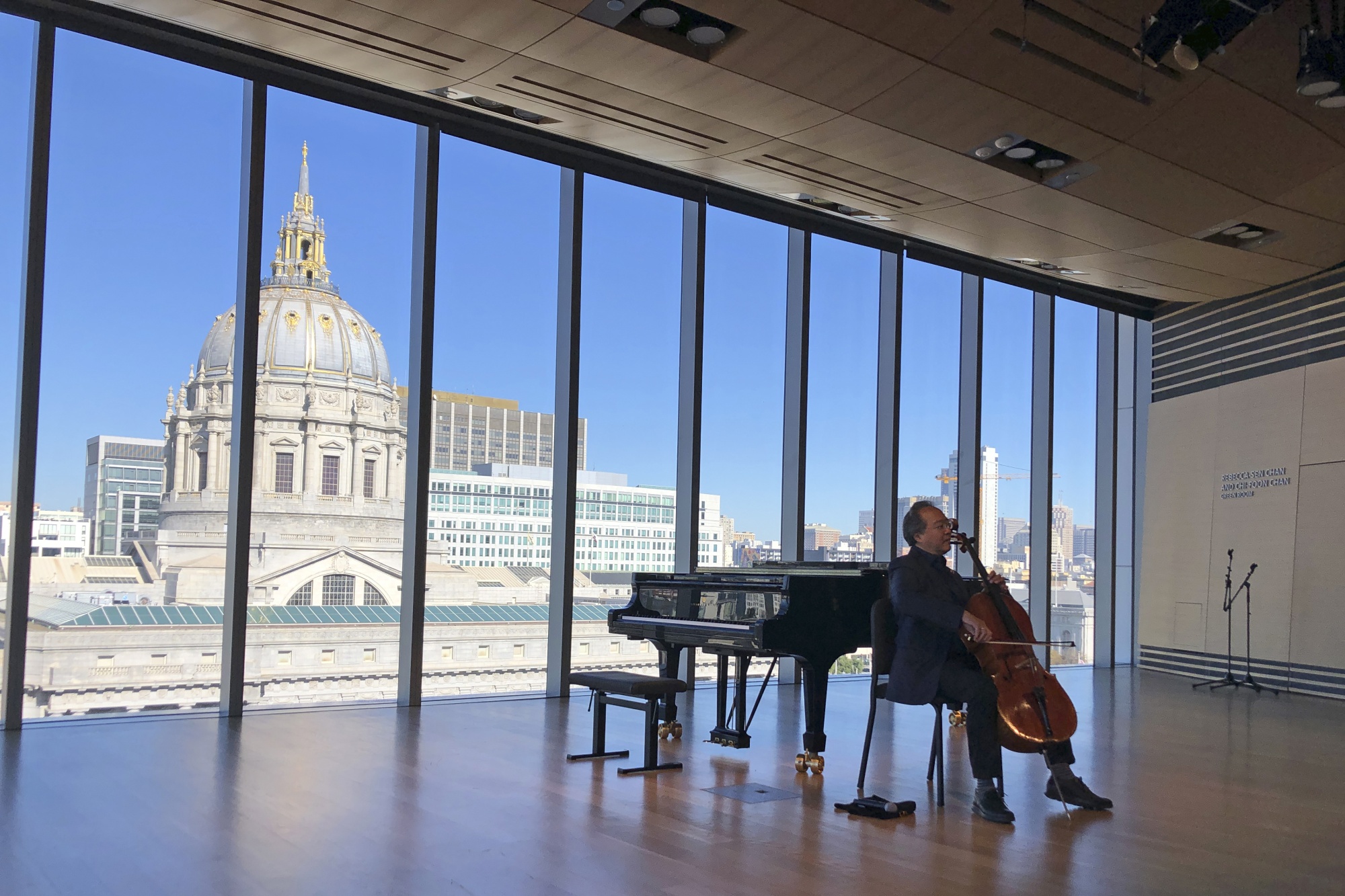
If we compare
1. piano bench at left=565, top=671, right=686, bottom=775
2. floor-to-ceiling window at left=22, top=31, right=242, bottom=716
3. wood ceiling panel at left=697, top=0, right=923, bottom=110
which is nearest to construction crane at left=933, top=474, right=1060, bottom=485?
wood ceiling panel at left=697, top=0, right=923, bottom=110

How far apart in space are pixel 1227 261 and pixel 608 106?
5.64 m

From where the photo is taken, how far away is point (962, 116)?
6.02m

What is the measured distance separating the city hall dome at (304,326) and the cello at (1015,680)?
14.2 feet

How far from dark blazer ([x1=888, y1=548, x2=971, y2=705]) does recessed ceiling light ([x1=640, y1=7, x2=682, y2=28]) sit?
111 inches

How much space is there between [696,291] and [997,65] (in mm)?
3061

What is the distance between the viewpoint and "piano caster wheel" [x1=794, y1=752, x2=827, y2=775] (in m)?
4.85

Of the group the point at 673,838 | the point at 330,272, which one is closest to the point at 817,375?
the point at 330,272

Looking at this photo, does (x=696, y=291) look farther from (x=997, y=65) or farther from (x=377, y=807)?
(x=377, y=807)

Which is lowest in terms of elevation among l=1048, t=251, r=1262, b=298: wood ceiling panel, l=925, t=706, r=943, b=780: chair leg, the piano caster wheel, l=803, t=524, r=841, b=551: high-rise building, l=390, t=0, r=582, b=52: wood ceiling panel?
the piano caster wheel

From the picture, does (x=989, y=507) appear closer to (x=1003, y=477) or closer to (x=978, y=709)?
(x=1003, y=477)

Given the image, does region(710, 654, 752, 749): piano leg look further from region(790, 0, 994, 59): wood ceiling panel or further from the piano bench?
region(790, 0, 994, 59): wood ceiling panel

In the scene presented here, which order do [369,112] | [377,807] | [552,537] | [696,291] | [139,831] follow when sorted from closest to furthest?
[139,831] → [377,807] → [369,112] → [552,537] → [696,291]

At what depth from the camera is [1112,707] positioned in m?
7.72

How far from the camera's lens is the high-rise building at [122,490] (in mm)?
6332
